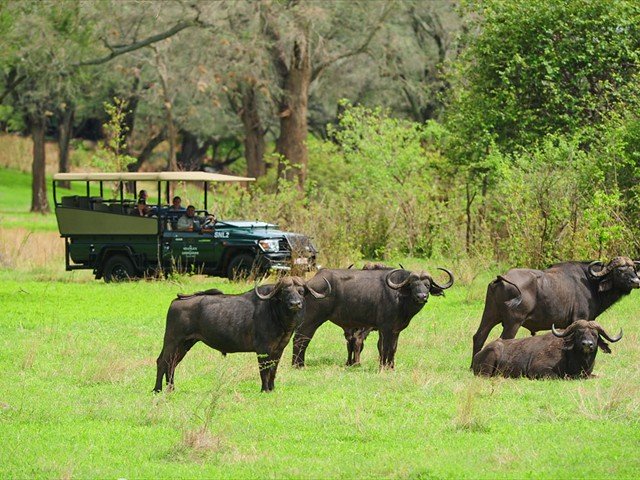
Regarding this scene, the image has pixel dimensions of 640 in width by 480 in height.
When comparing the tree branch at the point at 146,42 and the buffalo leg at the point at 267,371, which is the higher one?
the tree branch at the point at 146,42

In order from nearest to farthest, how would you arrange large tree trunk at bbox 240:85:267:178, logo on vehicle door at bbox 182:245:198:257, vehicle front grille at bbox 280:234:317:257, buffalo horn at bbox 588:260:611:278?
1. buffalo horn at bbox 588:260:611:278
2. vehicle front grille at bbox 280:234:317:257
3. logo on vehicle door at bbox 182:245:198:257
4. large tree trunk at bbox 240:85:267:178

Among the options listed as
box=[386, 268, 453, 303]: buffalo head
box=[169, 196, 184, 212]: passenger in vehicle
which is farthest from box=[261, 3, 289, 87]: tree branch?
box=[386, 268, 453, 303]: buffalo head

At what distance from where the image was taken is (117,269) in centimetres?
2939

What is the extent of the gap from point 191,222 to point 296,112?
57.9ft

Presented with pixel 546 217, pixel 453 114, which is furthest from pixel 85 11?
pixel 546 217

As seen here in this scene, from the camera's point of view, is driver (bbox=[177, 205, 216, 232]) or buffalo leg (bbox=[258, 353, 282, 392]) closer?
buffalo leg (bbox=[258, 353, 282, 392])

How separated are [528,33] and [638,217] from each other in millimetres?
6792

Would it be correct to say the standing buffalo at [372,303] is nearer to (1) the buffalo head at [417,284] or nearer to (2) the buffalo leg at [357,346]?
(1) the buffalo head at [417,284]

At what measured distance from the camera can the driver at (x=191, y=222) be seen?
2903 cm

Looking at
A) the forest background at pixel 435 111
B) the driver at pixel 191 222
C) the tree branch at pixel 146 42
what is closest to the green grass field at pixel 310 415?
the forest background at pixel 435 111

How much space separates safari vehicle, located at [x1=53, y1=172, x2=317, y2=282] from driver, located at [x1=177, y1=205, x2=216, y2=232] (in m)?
0.09

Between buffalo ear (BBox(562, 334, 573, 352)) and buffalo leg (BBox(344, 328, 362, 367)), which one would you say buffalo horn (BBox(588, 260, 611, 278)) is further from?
buffalo leg (BBox(344, 328, 362, 367))

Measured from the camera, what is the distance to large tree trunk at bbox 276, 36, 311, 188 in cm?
4588

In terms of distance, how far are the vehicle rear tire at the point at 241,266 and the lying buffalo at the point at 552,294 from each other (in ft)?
36.4
